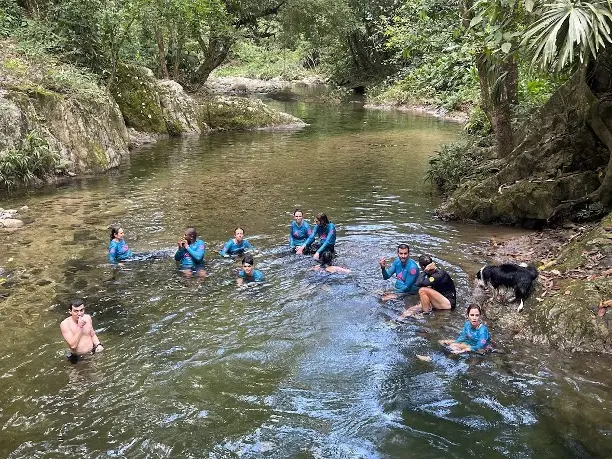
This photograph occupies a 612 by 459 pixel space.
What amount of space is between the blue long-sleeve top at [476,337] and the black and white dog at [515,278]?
1.04 meters

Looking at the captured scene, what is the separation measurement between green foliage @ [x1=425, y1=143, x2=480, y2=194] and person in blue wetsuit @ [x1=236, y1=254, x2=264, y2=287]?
705cm

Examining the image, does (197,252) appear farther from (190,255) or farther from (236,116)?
Result: (236,116)

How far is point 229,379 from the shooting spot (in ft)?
22.0

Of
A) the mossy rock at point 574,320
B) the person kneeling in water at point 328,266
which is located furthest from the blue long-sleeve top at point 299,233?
the mossy rock at point 574,320

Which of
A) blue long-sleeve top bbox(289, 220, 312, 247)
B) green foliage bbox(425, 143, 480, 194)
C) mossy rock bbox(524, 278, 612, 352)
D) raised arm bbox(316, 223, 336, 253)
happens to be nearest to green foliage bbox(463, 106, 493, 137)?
green foliage bbox(425, 143, 480, 194)

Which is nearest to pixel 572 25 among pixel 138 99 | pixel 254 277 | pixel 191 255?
pixel 254 277

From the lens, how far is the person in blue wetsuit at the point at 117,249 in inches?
415

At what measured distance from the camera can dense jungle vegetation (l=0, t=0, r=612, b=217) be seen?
7.76m

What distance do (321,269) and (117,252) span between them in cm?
380

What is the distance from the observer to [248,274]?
9.80 metres

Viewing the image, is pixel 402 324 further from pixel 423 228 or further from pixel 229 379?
pixel 423 228

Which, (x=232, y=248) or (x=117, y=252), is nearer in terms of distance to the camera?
(x=117, y=252)

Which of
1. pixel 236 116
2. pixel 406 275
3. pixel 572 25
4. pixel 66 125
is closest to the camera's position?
pixel 572 25

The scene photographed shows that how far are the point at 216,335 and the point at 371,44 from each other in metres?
43.2
